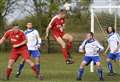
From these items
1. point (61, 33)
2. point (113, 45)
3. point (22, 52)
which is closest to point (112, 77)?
point (113, 45)

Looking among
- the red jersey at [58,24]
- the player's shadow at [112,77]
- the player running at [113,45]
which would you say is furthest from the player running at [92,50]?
the player running at [113,45]

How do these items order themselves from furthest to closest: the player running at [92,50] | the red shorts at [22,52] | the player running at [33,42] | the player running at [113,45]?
the player running at [113,45] < the player running at [33,42] < the player running at [92,50] < the red shorts at [22,52]

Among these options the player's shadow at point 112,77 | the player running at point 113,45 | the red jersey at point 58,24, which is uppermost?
the red jersey at point 58,24

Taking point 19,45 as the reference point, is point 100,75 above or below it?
below

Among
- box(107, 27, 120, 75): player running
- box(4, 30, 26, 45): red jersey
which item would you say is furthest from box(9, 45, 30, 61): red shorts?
box(107, 27, 120, 75): player running

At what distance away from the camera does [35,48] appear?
67.9 ft

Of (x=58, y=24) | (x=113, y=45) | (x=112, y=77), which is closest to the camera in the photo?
(x=58, y=24)

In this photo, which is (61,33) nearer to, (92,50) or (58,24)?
(58,24)

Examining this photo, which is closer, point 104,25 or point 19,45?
point 19,45

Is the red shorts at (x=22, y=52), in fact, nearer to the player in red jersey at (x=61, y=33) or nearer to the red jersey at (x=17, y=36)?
the red jersey at (x=17, y=36)

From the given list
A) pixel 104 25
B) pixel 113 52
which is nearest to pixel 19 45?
pixel 113 52

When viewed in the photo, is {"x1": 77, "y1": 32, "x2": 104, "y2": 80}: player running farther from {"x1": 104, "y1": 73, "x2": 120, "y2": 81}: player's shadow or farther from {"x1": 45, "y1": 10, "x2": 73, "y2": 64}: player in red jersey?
{"x1": 45, "y1": 10, "x2": 73, "y2": 64}: player in red jersey

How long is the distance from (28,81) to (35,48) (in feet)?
8.65

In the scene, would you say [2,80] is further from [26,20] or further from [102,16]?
[26,20]
